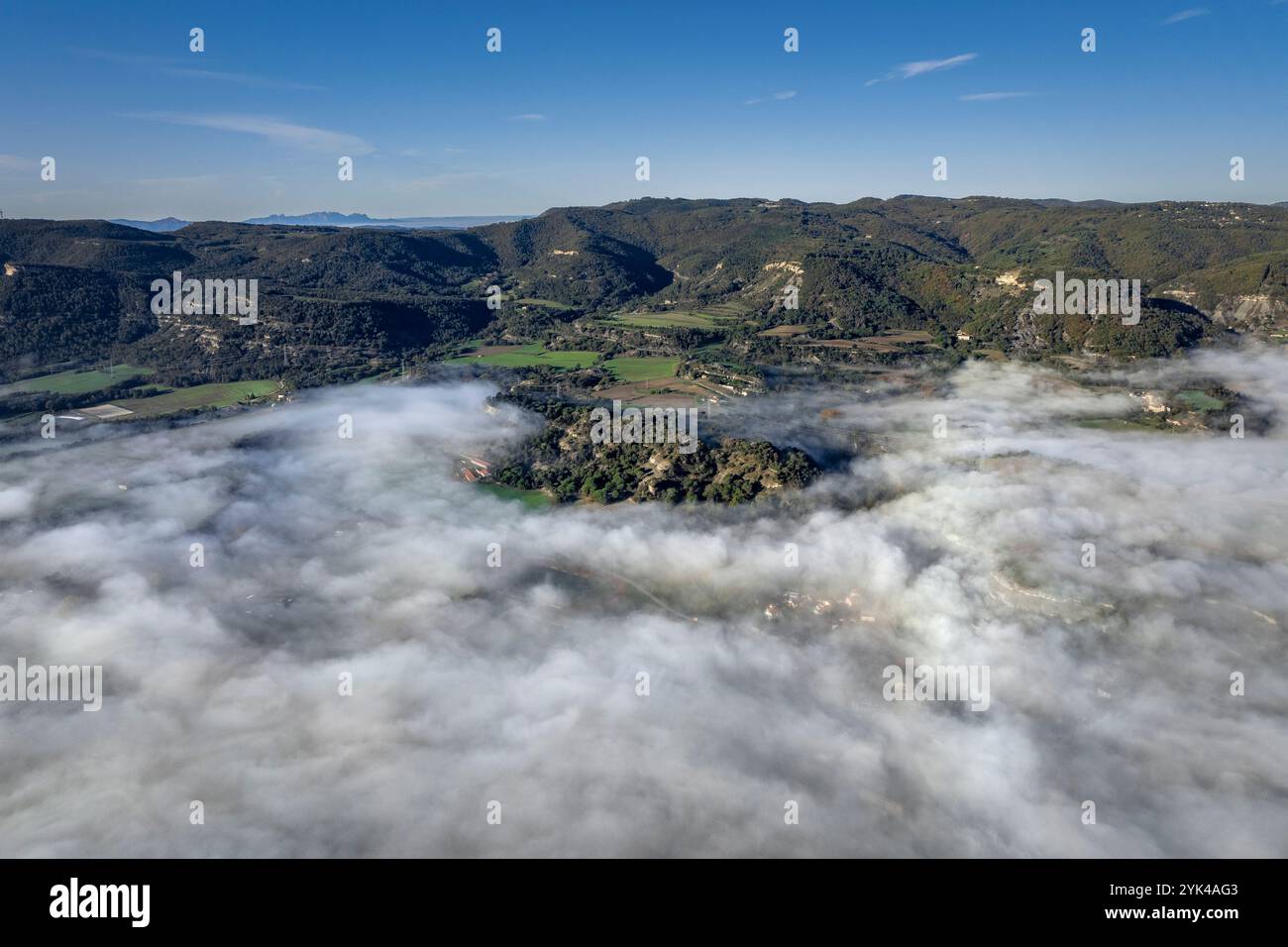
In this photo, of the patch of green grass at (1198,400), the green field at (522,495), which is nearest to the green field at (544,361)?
the green field at (522,495)

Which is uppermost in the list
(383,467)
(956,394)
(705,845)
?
(956,394)

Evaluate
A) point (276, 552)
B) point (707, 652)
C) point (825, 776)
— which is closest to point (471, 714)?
point (707, 652)

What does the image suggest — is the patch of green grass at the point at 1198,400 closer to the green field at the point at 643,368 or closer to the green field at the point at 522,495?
the green field at the point at 643,368

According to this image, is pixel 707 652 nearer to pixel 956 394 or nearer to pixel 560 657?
pixel 560 657

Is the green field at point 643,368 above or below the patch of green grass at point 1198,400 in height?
above

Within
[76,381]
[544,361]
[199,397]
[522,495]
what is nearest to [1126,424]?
[522,495]

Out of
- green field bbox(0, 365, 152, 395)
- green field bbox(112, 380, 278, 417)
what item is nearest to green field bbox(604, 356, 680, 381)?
green field bbox(112, 380, 278, 417)
